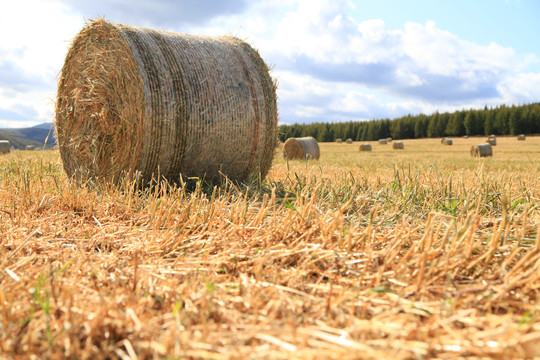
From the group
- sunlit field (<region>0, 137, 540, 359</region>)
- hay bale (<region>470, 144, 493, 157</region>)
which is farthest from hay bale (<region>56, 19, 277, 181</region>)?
hay bale (<region>470, 144, 493, 157</region>)

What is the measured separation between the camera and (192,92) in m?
4.87

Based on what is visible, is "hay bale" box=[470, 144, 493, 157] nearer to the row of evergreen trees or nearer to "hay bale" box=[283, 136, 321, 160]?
"hay bale" box=[283, 136, 321, 160]

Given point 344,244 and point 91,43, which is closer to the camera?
point 344,244

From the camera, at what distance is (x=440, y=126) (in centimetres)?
5434

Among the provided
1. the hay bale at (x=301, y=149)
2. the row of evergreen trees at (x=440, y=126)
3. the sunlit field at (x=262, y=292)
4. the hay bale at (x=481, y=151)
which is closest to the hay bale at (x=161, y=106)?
the sunlit field at (x=262, y=292)

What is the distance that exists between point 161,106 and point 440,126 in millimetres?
54417

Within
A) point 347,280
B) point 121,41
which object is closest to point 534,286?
point 347,280

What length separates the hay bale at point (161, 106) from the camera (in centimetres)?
464

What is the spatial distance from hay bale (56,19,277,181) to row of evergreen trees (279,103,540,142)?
35445mm

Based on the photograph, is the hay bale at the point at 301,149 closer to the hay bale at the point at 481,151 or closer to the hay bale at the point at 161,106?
the hay bale at the point at 481,151

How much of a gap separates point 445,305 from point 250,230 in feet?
4.44

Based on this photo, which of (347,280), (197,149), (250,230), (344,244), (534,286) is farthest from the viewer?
(197,149)

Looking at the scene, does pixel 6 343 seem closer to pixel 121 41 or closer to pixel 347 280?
pixel 347 280

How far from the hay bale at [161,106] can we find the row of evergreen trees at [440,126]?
35.4 m
